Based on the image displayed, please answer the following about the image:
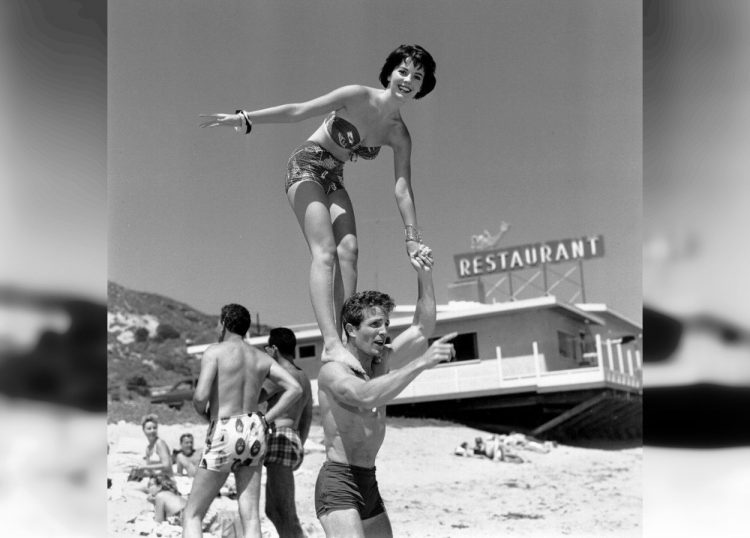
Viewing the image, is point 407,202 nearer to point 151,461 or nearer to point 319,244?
point 319,244

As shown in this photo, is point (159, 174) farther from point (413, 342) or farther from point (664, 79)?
point (413, 342)

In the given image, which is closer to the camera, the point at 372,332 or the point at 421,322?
the point at 372,332

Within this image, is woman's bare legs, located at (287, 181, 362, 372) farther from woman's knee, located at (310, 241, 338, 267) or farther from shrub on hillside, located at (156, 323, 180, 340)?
shrub on hillside, located at (156, 323, 180, 340)

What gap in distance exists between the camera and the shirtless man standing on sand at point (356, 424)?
455 cm

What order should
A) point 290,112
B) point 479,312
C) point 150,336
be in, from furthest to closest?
point 479,312
point 150,336
point 290,112

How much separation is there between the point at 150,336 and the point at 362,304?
1278cm

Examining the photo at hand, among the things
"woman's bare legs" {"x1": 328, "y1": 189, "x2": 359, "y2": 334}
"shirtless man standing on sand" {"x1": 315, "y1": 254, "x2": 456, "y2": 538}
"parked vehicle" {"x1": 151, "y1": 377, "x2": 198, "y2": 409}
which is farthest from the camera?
"parked vehicle" {"x1": 151, "y1": 377, "x2": 198, "y2": 409}

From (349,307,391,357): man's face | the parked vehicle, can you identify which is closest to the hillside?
the parked vehicle

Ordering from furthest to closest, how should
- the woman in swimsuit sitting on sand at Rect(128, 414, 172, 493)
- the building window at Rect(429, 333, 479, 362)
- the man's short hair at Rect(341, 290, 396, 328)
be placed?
the building window at Rect(429, 333, 479, 362) → the woman in swimsuit sitting on sand at Rect(128, 414, 172, 493) → the man's short hair at Rect(341, 290, 396, 328)

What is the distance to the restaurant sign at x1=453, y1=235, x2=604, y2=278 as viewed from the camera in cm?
1548

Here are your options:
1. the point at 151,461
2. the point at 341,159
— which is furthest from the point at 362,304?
the point at 151,461

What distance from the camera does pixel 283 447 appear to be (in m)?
6.38

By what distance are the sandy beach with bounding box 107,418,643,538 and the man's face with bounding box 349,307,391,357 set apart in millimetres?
7806

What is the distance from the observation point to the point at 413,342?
5.22 meters
